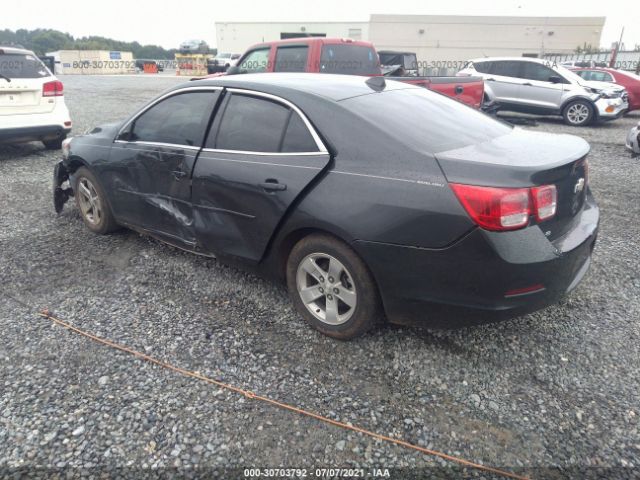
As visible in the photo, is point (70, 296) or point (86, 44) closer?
point (70, 296)

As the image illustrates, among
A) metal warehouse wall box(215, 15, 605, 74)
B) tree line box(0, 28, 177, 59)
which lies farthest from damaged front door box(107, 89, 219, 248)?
tree line box(0, 28, 177, 59)

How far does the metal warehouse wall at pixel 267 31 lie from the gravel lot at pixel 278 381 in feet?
174

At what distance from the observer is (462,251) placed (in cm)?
238

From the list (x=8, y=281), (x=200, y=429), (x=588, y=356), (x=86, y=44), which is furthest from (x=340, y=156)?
(x=86, y=44)

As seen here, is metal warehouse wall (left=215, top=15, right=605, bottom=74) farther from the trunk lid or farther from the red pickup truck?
the trunk lid

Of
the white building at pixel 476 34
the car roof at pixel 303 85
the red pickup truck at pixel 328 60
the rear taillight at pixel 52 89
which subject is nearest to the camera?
the car roof at pixel 303 85

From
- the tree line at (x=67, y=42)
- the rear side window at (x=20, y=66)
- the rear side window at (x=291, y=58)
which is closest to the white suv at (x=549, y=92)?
the rear side window at (x=291, y=58)

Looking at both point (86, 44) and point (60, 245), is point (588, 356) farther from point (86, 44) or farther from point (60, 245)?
point (86, 44)

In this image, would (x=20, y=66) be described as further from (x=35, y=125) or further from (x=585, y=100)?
(x=585, y=100)

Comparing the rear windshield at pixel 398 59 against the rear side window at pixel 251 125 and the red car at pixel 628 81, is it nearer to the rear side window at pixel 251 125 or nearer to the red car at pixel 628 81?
the red car at pixel 628 81

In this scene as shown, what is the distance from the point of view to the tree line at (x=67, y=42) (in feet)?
243

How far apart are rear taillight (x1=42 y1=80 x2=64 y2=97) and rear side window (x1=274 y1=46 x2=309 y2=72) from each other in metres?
3.65

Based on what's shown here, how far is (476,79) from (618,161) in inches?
111

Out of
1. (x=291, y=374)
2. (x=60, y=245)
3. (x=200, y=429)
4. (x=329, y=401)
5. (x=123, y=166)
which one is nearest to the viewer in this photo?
(x=200, y=429)
